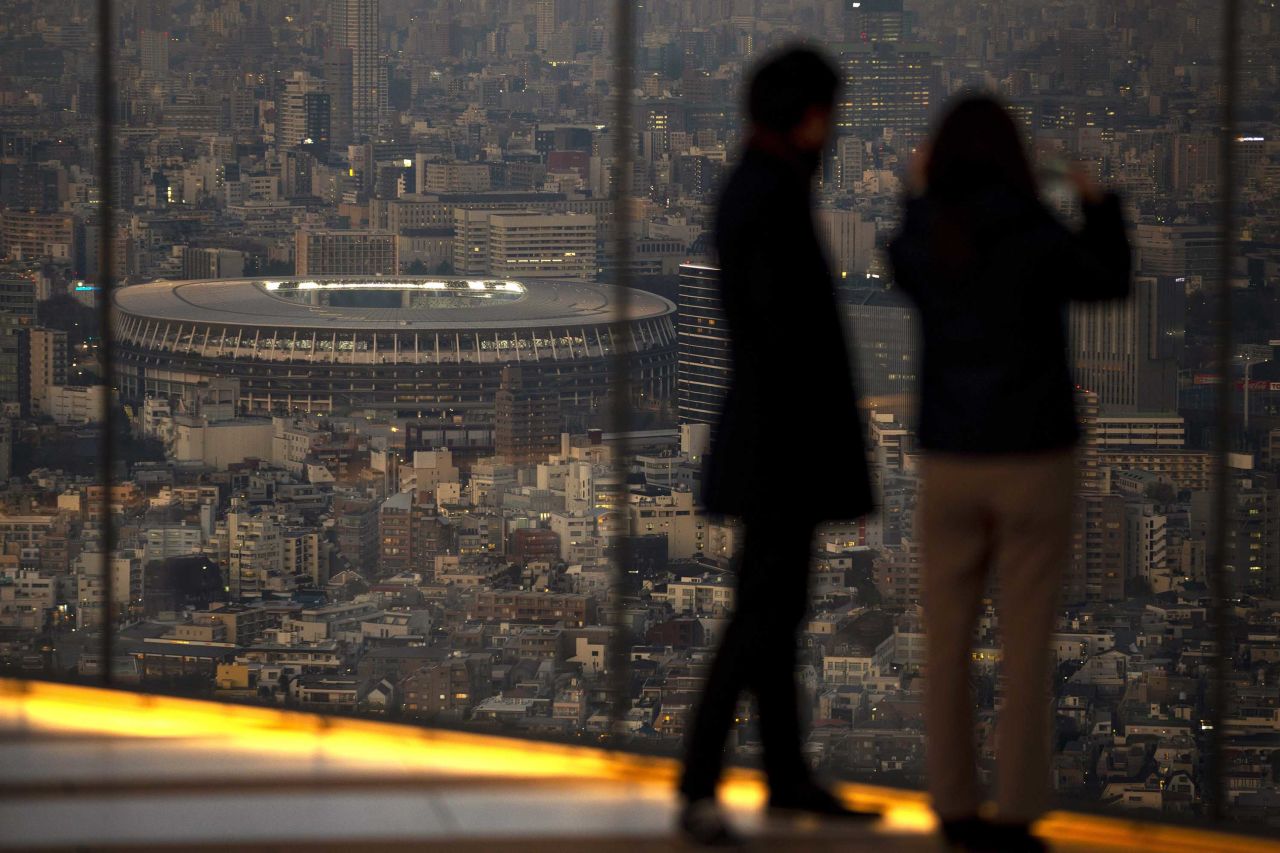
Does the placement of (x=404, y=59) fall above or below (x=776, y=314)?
above

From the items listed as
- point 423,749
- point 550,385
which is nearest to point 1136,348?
point 550,385

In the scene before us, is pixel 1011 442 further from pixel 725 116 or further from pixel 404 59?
pixel 404 59

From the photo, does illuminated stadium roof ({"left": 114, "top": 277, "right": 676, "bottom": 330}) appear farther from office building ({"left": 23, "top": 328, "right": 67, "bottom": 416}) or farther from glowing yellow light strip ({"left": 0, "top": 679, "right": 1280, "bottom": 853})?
glowing yellow light strip ({"left": 0, "top": 679, "right": 1280, "bottom": 853})

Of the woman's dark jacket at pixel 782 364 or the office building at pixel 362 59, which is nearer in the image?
the woman's dark jacket at pixel 782 364

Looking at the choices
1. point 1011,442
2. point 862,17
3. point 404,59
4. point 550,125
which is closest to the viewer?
point 1011,442

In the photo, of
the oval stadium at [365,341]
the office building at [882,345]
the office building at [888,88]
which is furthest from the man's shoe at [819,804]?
the office building at [888,88]

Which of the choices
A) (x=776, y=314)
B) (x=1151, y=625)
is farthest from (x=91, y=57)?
(x=1151, y=625)

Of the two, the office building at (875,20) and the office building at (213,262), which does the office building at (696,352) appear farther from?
the office building at (213,262)
